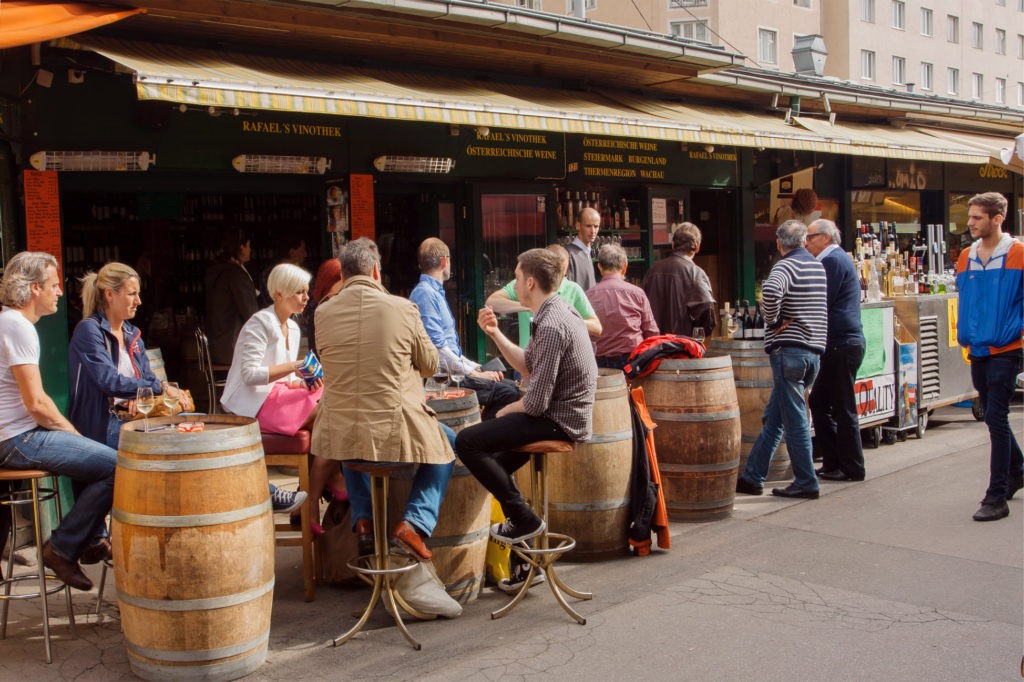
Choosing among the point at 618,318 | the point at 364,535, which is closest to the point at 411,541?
the point at 364,535

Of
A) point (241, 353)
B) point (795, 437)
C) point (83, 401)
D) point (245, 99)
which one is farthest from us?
point (795, 437)

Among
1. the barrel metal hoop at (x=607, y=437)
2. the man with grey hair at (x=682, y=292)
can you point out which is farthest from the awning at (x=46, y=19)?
the man with grey hair at (x=682, y=292)

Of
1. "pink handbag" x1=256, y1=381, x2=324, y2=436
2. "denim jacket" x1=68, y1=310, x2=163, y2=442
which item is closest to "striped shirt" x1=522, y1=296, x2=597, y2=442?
"pink handbag" x1=256, y1=381, x2=324, y2=436

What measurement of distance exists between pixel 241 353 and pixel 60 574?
4.61 ft

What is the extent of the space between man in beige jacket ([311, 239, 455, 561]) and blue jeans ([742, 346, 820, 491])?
312cm

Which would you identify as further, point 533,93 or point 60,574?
point 533,93

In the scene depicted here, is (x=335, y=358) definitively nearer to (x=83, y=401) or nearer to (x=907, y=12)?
(x=83, y=401)

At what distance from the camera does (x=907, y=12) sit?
53.5 m

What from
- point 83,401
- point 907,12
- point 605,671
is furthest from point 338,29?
point 907,12

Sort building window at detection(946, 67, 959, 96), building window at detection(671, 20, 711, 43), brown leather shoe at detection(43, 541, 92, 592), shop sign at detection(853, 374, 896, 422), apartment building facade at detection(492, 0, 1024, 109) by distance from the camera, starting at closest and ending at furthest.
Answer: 1. brown leather shoe at detection(43, 541, 92, 592)
2. shop sign at detection(853, 374, 896, 422)
3. apartment building facade at detection(492, 0, 1024, 109)
4. building window at detection(671, 20, 711, 43)
5. building window at detection(946, 67, 959, 96)

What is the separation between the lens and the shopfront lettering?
784 centimetres

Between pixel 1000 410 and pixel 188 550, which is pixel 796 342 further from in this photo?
pixel 188 550

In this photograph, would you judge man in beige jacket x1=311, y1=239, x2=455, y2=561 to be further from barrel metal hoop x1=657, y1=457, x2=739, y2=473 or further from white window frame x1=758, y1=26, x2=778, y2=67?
white window frame x1=758, y1=26, x2=778, y2=67

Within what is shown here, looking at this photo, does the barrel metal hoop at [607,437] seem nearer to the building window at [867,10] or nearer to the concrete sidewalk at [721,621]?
the concrete sidewalk at [721,621]
